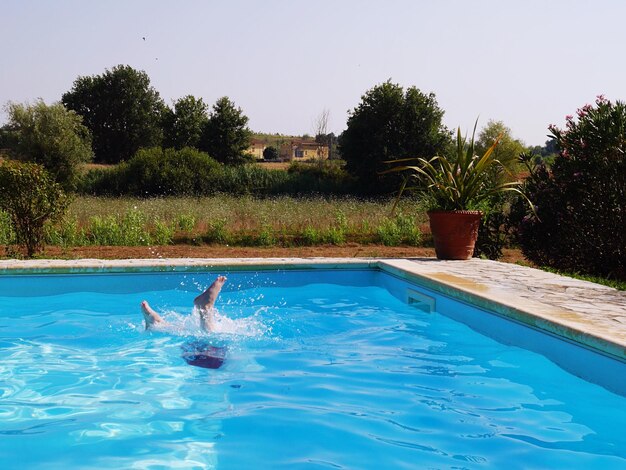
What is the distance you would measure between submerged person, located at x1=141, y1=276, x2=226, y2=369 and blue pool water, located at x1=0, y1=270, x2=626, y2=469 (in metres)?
0.09

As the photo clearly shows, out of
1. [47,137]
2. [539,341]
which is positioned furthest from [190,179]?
[539,341]

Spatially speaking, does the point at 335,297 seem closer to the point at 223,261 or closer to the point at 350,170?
the point at 223,261

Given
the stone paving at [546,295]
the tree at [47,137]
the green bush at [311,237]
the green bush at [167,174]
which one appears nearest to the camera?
the stone paving at [546,295]

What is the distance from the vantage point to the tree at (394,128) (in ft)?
96.9

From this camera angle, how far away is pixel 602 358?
4039 mm

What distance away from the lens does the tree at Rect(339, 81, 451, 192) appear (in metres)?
29.5

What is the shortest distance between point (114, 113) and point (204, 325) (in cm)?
4929

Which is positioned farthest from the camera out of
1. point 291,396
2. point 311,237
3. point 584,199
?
point 311,237

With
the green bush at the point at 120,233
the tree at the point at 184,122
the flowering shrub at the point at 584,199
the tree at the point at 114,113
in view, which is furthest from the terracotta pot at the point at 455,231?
the tree at the point at 114,113

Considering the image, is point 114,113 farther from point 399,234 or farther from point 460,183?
point 460,183

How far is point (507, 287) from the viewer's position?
6.25 meters

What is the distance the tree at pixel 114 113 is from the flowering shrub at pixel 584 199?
148 feet

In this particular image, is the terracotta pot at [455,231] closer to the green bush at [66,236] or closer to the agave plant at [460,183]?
the agave plant at [460,183]

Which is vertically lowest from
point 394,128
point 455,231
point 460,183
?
point 455,231
